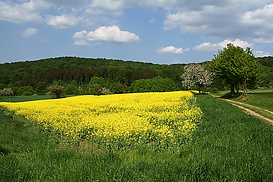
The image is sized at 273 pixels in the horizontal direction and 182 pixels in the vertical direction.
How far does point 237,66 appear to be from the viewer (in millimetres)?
42750

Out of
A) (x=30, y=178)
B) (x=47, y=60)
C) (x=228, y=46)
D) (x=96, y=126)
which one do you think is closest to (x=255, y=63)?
(x=228, y=46)

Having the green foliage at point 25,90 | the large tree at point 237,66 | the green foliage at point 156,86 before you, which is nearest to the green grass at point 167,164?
the large tree at point 237,66

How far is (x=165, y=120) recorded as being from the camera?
1562 centimetres

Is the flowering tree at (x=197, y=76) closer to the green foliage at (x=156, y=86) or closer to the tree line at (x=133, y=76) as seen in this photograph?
the tree line at (x=133, y=76)

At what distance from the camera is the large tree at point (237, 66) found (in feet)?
138

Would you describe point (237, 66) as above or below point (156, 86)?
above

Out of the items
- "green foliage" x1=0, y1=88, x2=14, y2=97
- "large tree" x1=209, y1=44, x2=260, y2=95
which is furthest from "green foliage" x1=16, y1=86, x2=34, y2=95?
"large tree" x1=209, y1=44, x2=260, y2=95

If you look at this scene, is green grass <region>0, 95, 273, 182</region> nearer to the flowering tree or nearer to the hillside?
the flowering tree

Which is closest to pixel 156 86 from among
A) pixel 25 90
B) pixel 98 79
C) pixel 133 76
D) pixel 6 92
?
pixel 98 79

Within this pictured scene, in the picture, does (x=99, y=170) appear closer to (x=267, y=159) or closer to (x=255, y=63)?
(x=267, y=159)

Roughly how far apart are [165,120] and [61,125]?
5.37m

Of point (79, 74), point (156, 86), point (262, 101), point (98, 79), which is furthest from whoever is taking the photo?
point (79, 74)

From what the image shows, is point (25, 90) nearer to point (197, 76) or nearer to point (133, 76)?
point (133, 76)

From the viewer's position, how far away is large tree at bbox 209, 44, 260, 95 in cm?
4212
